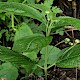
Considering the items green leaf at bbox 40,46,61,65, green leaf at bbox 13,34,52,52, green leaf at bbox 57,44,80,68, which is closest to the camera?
green leaf at bbox 13,34,52,52

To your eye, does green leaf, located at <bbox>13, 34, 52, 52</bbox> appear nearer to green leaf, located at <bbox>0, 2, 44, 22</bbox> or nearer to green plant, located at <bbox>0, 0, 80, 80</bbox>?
green plant, located at <bbox>0, 0, 80, 80</bbox>

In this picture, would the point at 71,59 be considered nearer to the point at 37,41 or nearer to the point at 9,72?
the point at 37,41

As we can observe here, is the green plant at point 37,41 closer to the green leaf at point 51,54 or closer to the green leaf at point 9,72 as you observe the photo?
the green leaf at point 51,54

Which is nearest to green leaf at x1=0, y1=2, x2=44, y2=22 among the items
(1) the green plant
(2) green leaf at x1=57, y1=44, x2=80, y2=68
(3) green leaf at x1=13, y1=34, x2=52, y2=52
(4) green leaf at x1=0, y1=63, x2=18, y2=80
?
(1) the green plant

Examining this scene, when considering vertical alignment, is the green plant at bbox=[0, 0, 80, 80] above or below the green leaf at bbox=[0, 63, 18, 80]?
above

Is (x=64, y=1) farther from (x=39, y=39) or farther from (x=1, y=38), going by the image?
(x=39, y=39)

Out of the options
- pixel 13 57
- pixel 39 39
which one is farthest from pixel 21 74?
pixel 39 39

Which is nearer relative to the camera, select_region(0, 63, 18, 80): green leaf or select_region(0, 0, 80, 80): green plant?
select_region(0, 0, 80, 80): green plant

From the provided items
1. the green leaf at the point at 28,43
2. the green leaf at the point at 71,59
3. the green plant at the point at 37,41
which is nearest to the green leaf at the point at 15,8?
the green plant at the point at 37,41
